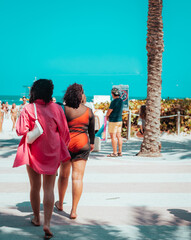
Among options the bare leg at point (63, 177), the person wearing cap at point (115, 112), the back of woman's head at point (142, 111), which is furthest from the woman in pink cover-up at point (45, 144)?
the back of woman's head at point (142, 111)

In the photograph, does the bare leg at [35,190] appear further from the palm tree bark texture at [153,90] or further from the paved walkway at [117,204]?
the palm tree bark texture at [153,90]

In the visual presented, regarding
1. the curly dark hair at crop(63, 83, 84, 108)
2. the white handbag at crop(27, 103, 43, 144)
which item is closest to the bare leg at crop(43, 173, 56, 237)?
the white handbag at crop(27, 103, 43, 144)

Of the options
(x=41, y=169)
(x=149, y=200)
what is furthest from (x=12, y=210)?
(x=149, y=200)

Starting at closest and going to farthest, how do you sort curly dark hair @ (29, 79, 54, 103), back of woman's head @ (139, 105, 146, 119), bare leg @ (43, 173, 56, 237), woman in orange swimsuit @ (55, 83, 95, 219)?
1. bare leg @ (43, 173, 56, 237)
2. curly dark hair @ (29, 79, 54, 103)
3. woman in orange swimsuit @ (55, 83, 95, 219)
4. back of woman's head @ (139, 105, 146, 119)

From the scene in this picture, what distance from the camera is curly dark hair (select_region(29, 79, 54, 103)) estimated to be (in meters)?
4.27

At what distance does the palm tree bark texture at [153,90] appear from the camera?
1080 cm

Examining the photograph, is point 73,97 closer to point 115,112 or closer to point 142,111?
point 115,112

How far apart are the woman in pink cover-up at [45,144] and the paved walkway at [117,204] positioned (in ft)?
1.82

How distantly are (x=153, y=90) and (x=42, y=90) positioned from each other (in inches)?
274

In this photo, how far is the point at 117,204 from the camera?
5609 millimetres

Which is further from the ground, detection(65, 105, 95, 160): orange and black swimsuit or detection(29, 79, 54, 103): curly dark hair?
detection(29, 79, 54, 103): curly dark hair

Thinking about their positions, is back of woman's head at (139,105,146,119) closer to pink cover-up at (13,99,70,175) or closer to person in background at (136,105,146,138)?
person in background at (136,105,146,138)

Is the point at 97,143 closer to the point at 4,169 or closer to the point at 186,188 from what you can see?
the point at 4,169

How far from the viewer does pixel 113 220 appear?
4789 millimetres
